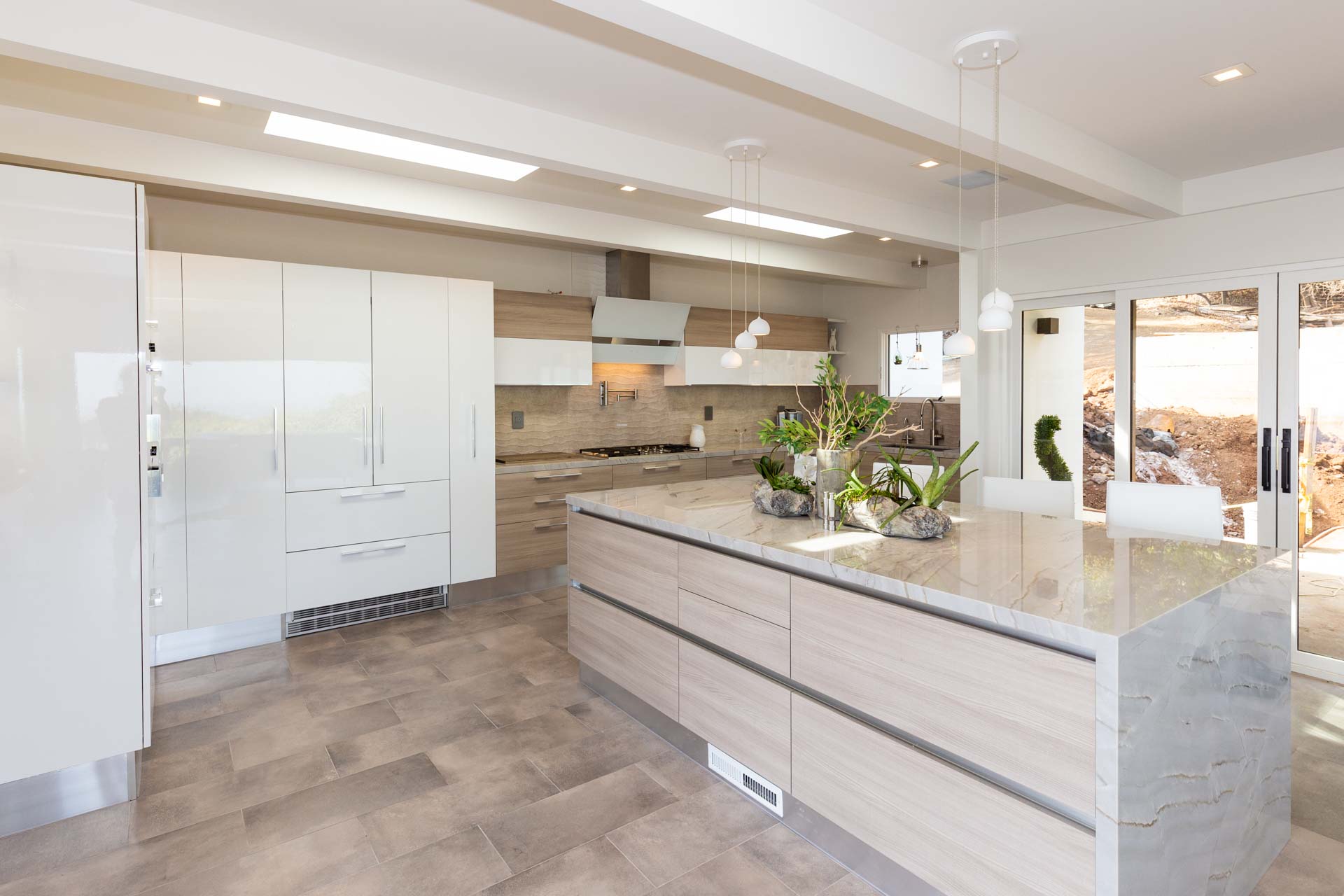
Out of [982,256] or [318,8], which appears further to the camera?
[982,256]

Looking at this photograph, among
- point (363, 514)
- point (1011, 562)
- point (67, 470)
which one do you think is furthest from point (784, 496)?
point (363, 514)

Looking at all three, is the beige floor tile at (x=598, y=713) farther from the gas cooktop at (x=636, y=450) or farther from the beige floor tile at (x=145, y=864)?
the gas cooktop at (x=636, y=450)

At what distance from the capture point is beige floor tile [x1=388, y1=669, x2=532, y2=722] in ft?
10.8

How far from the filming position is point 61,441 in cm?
238

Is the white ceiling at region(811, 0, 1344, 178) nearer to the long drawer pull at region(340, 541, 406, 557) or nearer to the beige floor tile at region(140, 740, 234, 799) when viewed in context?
the beige floor tile at region(140, 740, 234, 799)

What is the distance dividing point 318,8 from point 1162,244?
4.47 meters

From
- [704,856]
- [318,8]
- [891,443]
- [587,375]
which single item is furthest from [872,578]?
[891,443]

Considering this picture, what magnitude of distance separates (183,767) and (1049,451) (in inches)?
198

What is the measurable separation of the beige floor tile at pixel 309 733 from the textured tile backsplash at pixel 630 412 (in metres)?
2.57

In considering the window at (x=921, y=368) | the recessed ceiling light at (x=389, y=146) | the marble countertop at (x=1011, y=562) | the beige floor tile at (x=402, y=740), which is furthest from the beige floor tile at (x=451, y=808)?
the window at (x=921, y=368)

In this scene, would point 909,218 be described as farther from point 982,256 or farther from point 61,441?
point 61,441

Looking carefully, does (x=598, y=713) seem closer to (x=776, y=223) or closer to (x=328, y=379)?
(x=328, y=379)

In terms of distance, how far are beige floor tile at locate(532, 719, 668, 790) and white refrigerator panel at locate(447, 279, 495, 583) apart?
2126 millimetres

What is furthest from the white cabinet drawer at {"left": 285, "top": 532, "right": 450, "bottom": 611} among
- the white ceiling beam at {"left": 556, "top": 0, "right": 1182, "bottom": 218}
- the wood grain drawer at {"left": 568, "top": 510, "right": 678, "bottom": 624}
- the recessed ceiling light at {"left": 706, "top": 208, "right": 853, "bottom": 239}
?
the white ceiling beam at {"left": 556, "top": 0, "right": 1182, "bottom": 218}
